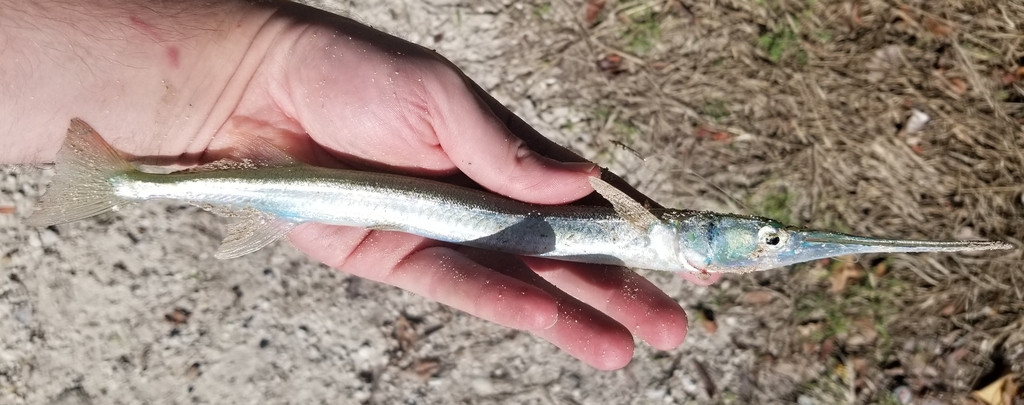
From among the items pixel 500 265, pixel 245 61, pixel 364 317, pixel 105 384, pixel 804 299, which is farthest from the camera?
pixel 804 299

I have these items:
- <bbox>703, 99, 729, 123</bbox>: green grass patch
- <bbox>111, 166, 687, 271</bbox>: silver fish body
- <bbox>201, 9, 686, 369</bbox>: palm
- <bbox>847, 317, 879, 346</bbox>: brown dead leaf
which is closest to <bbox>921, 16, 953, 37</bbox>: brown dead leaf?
<bbox>703, 99, 729, 123</bbox>: green grass patch

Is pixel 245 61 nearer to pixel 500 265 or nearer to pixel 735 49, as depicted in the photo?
pixel 500 265

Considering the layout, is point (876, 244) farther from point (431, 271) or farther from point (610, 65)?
point (610, 65)

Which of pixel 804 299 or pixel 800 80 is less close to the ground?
pixel 800 80

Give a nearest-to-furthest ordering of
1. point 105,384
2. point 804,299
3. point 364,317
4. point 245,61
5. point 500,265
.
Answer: point 500,265 → point 245,61 → point 105,384 → point 364,317 → point 804,299

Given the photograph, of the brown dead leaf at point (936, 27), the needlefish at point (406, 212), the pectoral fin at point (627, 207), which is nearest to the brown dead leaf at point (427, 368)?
the needlefish at point (406, 212)

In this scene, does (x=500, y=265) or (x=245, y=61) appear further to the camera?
(x=245, y=61)

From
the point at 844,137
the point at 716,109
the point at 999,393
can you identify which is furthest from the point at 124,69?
the point at 999,393

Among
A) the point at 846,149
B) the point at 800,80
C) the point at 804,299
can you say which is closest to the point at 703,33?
the point at 800,80
